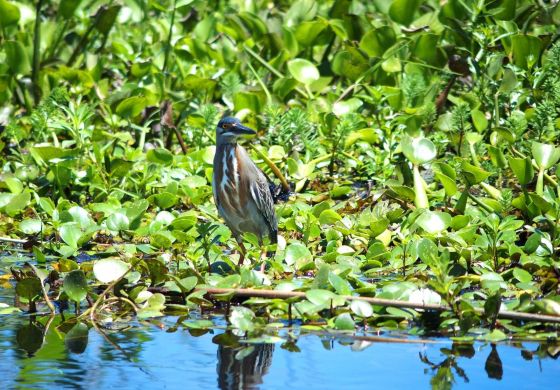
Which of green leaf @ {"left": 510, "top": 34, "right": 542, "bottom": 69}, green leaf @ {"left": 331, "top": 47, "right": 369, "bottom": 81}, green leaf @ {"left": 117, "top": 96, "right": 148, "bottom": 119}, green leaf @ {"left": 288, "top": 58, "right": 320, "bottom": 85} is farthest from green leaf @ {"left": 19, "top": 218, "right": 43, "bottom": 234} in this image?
green leaf @ {"left": 510, "top": 34, "right": 542, "bottom": 69}

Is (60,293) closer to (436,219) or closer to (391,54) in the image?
(436,219)

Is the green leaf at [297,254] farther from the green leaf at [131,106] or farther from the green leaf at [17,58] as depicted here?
the green leaf at [17,58]

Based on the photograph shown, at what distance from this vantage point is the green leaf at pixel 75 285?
5.10 meters

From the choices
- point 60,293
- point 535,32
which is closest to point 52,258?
point 60,293

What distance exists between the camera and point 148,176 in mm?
7391

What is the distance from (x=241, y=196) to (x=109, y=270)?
1.56 meters

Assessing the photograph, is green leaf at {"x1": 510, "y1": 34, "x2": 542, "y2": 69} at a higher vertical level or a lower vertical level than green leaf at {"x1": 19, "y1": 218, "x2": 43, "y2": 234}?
higher

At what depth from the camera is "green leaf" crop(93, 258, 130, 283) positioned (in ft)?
17.5

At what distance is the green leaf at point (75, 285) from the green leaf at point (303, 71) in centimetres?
387

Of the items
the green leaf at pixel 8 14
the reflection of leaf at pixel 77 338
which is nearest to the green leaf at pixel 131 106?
the green leaf at pixel 8 14

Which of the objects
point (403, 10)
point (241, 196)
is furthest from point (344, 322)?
point (403, 10)

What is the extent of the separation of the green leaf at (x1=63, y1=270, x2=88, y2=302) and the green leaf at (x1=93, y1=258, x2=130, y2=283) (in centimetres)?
20

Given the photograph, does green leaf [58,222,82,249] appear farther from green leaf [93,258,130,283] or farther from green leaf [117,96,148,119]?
green leaf [117,96,148,119]

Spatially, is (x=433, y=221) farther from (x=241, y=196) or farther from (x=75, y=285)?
(x=75, y=285)
